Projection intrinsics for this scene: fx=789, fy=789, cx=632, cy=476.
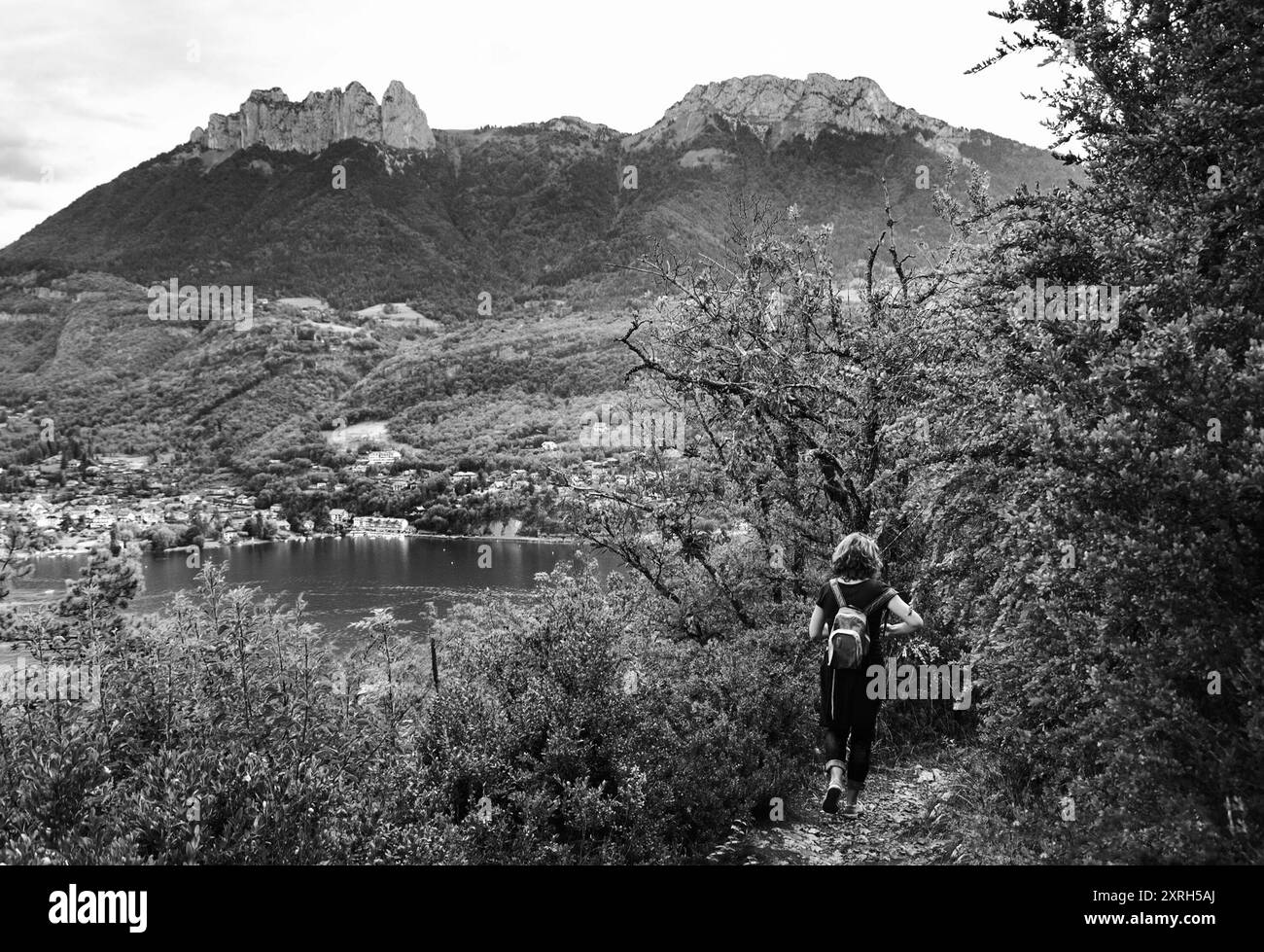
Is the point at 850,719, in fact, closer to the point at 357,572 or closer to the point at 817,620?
the point at 817,620

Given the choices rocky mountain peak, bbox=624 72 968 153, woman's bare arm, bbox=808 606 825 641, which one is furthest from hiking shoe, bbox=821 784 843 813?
rocky mountain peak, bbox=624 72 968 153

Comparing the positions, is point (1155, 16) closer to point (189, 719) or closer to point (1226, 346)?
point (1226, 346)

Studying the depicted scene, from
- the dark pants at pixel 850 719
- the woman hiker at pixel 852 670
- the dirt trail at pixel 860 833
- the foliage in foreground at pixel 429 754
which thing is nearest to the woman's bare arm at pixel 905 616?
the woman hiker at pixel 852 670

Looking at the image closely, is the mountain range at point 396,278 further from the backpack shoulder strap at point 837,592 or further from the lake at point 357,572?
the backpack shoulder strap at point 837,592

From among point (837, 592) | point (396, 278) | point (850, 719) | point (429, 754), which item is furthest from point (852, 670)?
point (396, 278)

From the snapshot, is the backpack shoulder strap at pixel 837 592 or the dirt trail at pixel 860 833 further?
the dirt trail at pixel 860 833
